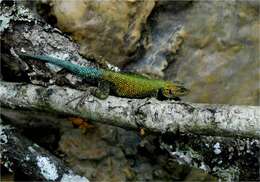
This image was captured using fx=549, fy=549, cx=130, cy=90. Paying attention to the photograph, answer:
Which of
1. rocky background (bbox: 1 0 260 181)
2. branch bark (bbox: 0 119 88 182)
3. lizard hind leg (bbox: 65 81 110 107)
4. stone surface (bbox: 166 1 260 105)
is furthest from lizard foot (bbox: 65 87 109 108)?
stone surface (bbox: 166 1 260 105)

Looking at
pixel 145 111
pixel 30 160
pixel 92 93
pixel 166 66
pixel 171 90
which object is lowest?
pixel 30 160

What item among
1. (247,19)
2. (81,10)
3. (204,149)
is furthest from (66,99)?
(247,19)

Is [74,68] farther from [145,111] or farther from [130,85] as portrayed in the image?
[145,111]

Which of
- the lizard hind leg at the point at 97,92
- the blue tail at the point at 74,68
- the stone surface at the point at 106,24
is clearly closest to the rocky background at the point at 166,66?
the stone surface at the point at 106,24

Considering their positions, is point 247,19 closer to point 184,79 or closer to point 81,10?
point 184,79

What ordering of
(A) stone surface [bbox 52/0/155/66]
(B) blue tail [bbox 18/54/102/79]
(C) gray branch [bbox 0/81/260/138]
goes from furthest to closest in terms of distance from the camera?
(A) stone surface [bbox 52/0/155/66] → (B) blue tail [bbox 18/54/102/79] → (C) gray branch [bbox 0/81/260/138]

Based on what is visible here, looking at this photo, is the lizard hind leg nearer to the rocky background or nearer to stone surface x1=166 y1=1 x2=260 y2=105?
the rocky background

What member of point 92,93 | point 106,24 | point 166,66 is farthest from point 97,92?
point 166,66
